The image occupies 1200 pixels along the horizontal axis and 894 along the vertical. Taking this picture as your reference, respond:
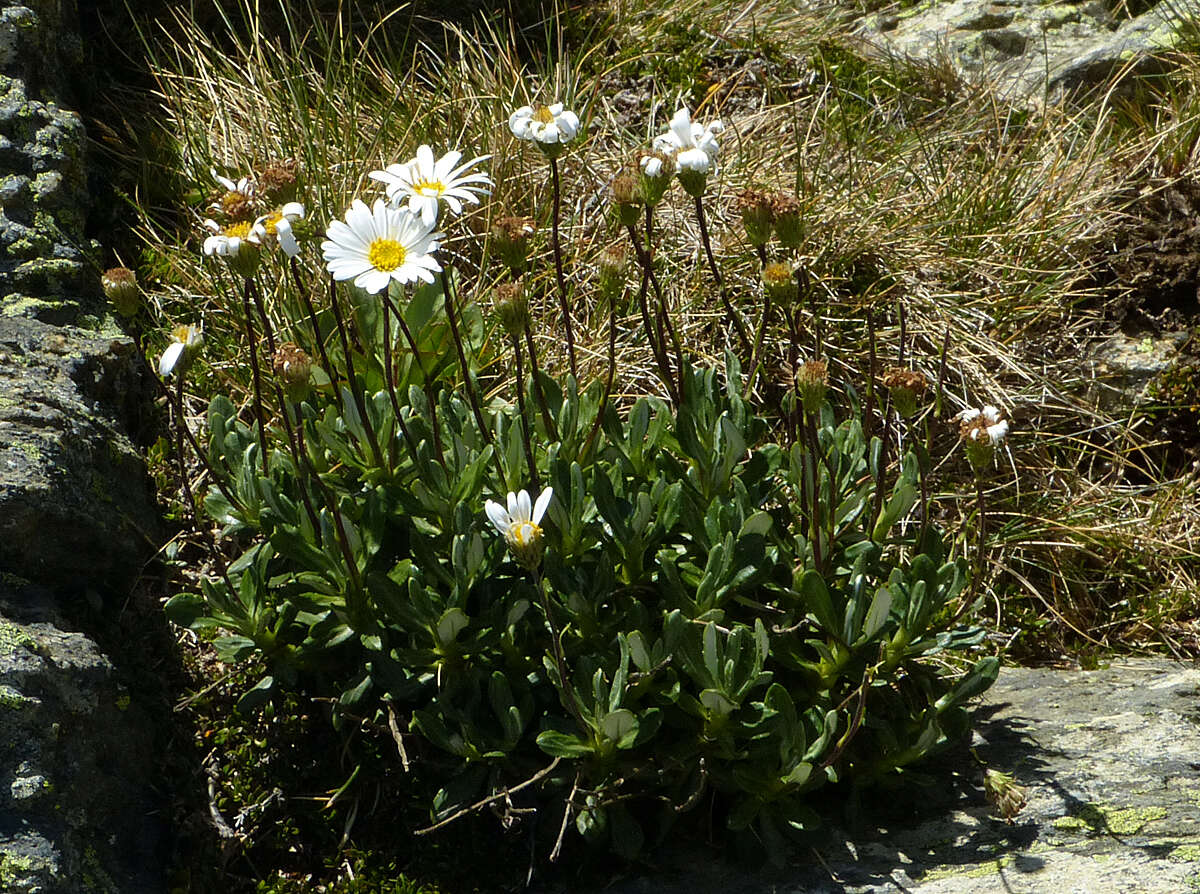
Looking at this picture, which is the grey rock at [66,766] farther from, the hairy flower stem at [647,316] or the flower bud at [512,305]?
the hairy flower stem at [647,316]

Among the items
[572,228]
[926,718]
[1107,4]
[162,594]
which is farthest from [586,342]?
[1107,4]

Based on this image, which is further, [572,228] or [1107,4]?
[1107,4]

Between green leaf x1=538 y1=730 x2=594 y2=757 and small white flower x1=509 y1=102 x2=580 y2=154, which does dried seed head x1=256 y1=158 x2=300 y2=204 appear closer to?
small white flower x1=509 y1=102 x2=580 y2=154

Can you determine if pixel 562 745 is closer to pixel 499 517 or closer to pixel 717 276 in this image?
pixel 499 517

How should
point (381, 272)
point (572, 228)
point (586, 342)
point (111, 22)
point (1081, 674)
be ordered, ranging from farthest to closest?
point (111, 22)
point (572, 228)
point (586, 342)
point (1081, 674)
point (381, 272)

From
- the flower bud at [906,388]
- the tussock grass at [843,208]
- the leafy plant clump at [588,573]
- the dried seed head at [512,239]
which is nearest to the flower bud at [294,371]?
the leafy plant clump at [588,573]

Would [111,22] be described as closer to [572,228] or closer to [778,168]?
Answer: [572,228]

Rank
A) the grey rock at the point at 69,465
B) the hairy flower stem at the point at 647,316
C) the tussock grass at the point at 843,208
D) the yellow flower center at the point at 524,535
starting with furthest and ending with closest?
the tussock grass at the point at 843,208, the grey rock at the point at 69,465, the hairy flower stem at the point at 647,316, the yellow flower center at the point at 524,535
